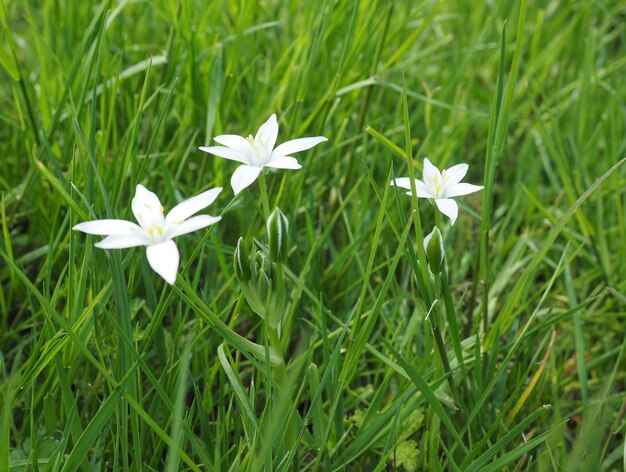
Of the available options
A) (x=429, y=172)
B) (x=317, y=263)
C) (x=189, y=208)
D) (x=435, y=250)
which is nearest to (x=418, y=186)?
(x=429, y=172)

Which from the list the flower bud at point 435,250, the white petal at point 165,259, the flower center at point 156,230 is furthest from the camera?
the flower bud at point 435,250

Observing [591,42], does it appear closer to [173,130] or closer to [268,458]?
[173,130]

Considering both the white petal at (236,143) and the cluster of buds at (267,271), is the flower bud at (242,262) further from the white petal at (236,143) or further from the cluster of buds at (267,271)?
the white petal at (236,143)

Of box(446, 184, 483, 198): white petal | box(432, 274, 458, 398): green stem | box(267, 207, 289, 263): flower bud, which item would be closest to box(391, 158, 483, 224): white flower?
box(446, 184, 483, 198): white petal

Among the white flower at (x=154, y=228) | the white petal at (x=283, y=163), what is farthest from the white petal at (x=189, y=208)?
the white petal at (x=283, y=163)

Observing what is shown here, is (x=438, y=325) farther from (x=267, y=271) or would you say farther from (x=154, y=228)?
(x=154, y=228)
